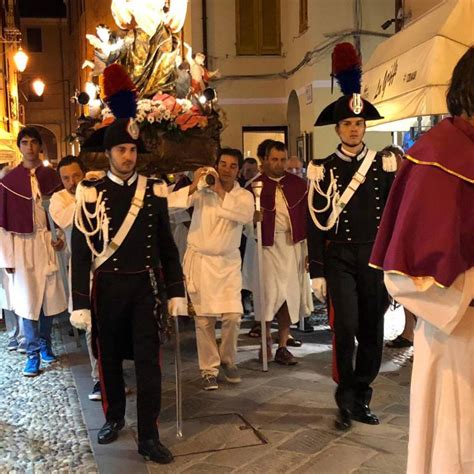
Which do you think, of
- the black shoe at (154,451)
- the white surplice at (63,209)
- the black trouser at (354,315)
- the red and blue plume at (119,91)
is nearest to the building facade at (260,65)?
the white surplice at (63,209)

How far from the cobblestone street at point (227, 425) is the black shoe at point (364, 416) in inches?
2.1

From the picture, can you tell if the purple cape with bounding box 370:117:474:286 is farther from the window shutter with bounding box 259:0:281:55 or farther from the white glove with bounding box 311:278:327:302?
the window shutter with bounding box 259:0:281:55

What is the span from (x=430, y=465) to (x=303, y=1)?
14.1 meters

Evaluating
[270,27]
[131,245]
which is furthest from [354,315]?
[270,27]

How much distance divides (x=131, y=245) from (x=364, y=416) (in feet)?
6.36

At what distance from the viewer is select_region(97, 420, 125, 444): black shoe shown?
451 centimetres

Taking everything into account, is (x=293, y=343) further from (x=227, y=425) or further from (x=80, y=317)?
(x=80, y=317)

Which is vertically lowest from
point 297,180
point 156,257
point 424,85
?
point 156,257

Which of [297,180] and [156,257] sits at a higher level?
[297,180]

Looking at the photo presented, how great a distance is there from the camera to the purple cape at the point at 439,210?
7.65 feet

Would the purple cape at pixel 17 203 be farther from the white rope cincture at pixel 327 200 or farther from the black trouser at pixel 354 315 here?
the black trouser at pixel 354 315

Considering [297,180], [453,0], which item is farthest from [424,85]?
[297,180]

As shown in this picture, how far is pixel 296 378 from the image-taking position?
5.83 metres

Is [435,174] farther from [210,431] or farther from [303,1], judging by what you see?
[303,1]
